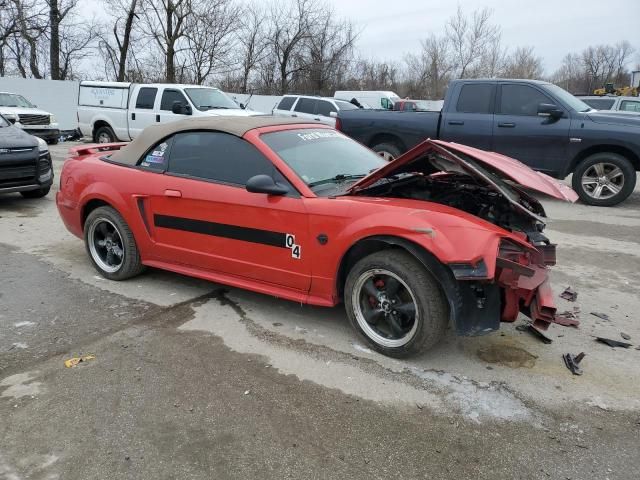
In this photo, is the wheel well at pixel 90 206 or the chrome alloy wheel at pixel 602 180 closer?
the wheel well at pixel 90 206

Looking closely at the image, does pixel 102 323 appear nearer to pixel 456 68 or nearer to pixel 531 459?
pixel 531 459

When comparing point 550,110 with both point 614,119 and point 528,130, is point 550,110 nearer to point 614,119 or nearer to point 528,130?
point 528,130

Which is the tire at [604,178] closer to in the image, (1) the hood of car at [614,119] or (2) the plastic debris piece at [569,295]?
(1) the hood of car at [614,119]

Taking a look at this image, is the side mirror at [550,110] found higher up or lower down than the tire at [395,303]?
higher up

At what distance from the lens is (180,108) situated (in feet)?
43.5

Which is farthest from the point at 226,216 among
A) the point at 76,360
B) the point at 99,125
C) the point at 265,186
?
the point at 99,125

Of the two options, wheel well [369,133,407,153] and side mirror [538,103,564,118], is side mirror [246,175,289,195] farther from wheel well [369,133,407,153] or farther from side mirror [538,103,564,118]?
wheel well [369,133,407,153]

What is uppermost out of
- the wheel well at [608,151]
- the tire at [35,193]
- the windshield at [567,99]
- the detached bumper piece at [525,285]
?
the windshield at [567,99]

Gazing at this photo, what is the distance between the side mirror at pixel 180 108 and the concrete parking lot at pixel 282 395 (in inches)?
370

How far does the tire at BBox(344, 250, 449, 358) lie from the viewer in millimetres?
3217

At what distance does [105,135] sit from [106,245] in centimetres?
1245

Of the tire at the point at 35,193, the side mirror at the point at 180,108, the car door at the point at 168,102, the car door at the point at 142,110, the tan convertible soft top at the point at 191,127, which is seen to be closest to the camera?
the tan convertible soft top at the point at 191,127

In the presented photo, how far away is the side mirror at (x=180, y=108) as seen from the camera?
1320cm

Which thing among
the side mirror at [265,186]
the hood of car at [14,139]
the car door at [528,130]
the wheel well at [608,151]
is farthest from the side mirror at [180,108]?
the side mirror at [265,186]
